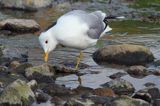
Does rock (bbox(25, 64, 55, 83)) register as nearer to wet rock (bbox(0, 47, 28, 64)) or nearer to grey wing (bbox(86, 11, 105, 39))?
grey wing (bbox(86, 11, 105, 39))

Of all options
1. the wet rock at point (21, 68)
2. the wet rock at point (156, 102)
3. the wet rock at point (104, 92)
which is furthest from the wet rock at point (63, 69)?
the wet rock at point (156, 102)

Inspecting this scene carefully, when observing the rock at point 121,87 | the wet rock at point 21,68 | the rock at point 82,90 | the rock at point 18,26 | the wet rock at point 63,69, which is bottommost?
the rock at point 18,26

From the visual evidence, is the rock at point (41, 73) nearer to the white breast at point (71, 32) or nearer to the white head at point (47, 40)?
the white head at point (47, 40)

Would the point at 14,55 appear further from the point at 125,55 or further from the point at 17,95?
the point at 17,95

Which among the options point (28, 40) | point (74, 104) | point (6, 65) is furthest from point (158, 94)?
point (28, 40)

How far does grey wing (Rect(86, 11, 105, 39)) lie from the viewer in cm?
1050

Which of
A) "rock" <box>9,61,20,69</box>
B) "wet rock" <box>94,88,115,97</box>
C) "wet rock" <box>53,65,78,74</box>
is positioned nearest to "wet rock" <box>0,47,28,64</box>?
"rock" <box>9,61,20,69</box>

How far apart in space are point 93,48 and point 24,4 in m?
6.37

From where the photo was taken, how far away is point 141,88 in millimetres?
9570

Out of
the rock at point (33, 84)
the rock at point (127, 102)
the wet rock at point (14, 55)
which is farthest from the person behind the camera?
the wet rock at point (14, 55)

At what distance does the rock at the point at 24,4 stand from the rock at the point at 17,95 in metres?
9.70

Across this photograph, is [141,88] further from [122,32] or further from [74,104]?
[122,32]

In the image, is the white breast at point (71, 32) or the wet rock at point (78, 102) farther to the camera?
the white breast at point (71, 32)

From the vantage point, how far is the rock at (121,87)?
933cm
